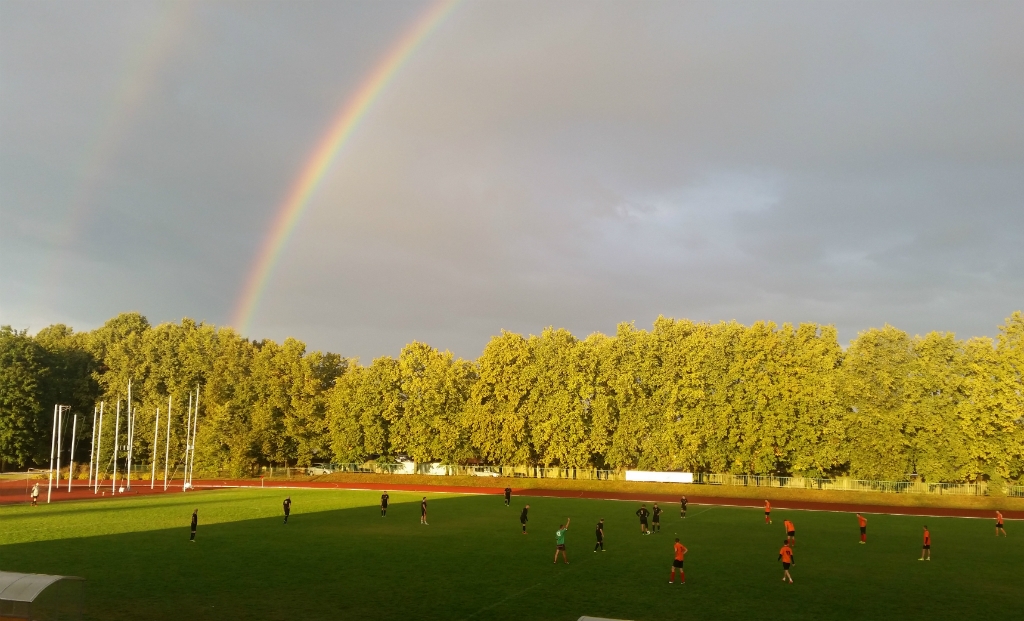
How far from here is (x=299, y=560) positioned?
30188 millimetres

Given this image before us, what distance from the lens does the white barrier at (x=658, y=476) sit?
8019 cm

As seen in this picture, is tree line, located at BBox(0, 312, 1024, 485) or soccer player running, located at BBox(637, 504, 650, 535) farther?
tree line, located at BBox(0, 312, 1024, 485)

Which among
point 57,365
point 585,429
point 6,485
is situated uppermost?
point 57,365

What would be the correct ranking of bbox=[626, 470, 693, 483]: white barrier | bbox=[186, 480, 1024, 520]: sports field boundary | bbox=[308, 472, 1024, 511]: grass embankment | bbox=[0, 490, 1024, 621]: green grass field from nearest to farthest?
bbox=[0, 490, 1024, 621]: green grass field → bbox=[186, 480, 1024, 520]: sports field boundary → bbox=[308, 472, 1024, 511]: grass embankment → bbox=[626, 470, 693, 483]: white barrier

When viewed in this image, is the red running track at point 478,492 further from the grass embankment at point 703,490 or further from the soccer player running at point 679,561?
the soccer player running at point 679,561

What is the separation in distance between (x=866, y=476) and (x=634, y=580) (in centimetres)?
5660

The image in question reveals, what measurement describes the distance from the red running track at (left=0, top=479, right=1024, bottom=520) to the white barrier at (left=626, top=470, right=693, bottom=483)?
8378 millimetres

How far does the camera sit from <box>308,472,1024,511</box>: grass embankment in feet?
211

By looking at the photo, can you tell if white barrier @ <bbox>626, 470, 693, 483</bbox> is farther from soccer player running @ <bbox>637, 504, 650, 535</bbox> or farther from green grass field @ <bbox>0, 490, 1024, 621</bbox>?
soccer player running @ <bbox>637, 504, 650, 535</bbox>

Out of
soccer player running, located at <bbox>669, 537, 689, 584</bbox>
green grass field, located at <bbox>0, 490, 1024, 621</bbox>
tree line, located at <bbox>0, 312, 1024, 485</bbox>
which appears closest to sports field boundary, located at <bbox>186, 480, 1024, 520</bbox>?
tree line, located at <bbox>0, 312, 1024, 485</bbox>

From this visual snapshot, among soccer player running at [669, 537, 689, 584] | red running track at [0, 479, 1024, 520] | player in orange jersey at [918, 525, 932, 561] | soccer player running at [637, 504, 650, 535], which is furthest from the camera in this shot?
red running track at [0, 479, 1024, 520]

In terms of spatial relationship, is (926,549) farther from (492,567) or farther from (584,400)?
(584,400)

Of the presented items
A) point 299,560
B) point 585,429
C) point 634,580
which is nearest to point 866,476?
point 585,429

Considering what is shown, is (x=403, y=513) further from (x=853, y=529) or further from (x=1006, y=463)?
(x=1006, y=463)
